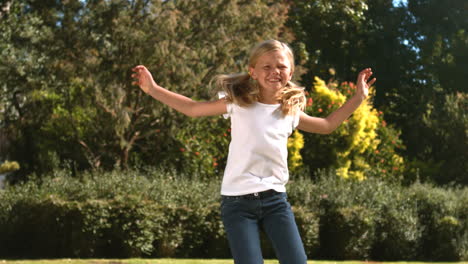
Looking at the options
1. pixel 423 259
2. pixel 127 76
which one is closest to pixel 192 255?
pixel 423 259

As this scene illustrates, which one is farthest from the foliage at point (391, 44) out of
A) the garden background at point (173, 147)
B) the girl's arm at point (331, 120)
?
the girl's arm at point (331, 120)

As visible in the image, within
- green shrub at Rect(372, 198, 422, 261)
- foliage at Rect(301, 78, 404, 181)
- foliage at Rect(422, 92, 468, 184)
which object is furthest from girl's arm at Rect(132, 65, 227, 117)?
foliage at Rect(422, 92, 468, 184)

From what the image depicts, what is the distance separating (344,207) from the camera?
Answer: 397 inches

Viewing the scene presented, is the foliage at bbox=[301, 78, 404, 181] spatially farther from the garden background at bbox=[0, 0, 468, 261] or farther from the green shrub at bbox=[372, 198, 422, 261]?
the green shrub at bbox=[372, 198, 422, 261]

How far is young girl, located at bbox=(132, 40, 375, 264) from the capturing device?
10.6 ft

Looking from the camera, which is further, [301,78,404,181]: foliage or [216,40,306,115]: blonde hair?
[301,78,404,181]: foliage

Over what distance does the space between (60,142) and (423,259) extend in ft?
26.1

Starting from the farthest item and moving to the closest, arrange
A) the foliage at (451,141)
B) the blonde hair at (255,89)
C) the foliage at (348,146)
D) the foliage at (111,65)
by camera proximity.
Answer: the foliage at (451,141)
the foliage at (348,146)
the foliage at (111,65)
the blonde hair at (255,89)

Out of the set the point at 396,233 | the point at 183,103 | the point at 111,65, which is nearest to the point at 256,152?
the point at 183,103

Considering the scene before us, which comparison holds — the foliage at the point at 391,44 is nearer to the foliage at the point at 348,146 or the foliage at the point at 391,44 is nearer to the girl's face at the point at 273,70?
the foliage at the point at 348,146

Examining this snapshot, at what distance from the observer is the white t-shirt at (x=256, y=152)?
3.29 metres

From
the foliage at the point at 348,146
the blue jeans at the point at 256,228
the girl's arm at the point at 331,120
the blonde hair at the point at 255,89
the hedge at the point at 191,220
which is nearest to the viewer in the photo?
the blue jeans at the point at 256,228

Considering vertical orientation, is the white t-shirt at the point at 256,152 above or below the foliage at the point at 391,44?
below

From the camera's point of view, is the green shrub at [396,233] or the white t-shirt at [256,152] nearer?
the white t-shirt at [256,152]
